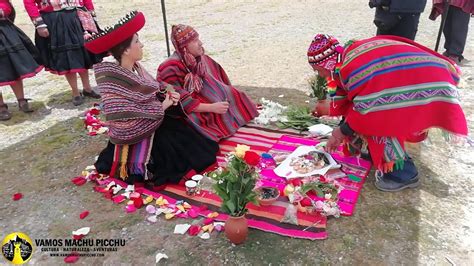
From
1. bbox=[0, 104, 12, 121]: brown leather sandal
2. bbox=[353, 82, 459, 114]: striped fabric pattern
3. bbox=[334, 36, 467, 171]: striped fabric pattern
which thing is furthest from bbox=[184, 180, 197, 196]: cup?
bbox=[0, 104, 12, 121]: brown leather sandal

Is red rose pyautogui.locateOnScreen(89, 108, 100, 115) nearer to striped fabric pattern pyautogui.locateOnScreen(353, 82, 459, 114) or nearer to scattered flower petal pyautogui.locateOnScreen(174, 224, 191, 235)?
scattered flower petal pyautogui.locateOnScreen(174, 224, 191, 235)

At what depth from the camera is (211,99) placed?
4098 mm

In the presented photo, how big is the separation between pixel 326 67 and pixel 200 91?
1466 millimetres

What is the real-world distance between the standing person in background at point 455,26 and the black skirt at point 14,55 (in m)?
6.00

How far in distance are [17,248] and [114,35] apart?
170 cm

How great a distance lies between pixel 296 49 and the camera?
744 centimetres

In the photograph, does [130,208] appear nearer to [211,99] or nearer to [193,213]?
[193,213]

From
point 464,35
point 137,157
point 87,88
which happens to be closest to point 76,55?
point 87,88

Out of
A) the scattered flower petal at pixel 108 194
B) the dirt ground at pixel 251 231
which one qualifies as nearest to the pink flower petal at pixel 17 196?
the dirt ground at pixel 251 231

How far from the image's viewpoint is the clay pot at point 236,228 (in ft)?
8.35

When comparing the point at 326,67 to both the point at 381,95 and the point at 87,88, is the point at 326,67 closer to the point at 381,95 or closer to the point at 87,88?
the point at 381,95

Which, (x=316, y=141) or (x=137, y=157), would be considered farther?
(x=316, y=141)

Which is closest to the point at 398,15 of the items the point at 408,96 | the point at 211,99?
the point at 408,96

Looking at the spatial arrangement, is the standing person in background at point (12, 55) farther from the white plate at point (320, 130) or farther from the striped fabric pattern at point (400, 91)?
the striped fabric pattern at point (400, 91)
